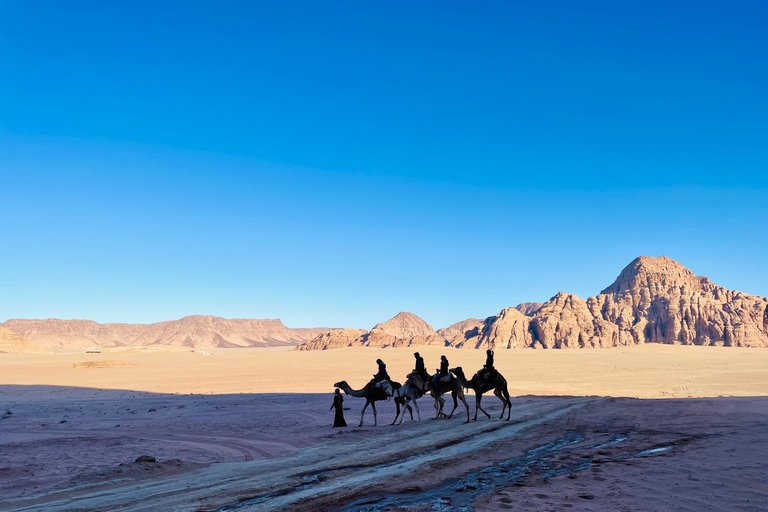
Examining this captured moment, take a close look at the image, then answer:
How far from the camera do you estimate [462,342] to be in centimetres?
10219

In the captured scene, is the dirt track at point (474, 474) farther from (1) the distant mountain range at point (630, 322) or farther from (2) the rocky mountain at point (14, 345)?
(2) the rocky mountain at point (14, 345)

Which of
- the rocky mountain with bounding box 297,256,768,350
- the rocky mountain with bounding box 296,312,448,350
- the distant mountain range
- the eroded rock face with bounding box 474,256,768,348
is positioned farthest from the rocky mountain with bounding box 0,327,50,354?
the eroded rock face with bounding box 474,256,768,348

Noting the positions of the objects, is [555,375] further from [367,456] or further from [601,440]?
[367,456]

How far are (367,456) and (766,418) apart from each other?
38.4ft

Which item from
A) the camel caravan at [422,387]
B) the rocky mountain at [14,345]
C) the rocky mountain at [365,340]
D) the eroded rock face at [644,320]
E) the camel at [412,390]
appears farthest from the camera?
the rocky mountain at [14,345]

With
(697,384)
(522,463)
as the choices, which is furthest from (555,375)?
(522,463)

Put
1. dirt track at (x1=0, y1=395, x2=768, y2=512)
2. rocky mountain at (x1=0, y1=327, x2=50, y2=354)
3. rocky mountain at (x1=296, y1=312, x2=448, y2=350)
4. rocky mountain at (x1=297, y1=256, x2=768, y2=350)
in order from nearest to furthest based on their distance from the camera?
dirt track at (x1=0, y1=395, x2=768, y2=512) → rocky mountain at (x1=297, y1=256, x2=768, y2=350) → rocky mountain at (x1=296, y1=312, x2=448, y2=350) → rocky mountain at (x1=0, y1=327, x2=50, y2=354)

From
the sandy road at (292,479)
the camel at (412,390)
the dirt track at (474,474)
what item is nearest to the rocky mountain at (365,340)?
the camel at (412,390)

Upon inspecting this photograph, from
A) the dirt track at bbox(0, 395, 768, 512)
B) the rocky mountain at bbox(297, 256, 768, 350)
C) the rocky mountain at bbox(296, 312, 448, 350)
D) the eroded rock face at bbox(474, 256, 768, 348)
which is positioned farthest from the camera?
the rocky mountain at bbox(296, 312, 448, 350)

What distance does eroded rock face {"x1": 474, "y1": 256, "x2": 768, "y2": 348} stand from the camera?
93.7 m

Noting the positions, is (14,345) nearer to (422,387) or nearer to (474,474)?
(422,387)

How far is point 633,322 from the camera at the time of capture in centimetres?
10469

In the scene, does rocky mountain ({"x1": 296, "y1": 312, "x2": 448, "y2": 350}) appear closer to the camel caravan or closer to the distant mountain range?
the distant mountain range

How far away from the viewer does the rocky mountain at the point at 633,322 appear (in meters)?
93.9
